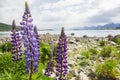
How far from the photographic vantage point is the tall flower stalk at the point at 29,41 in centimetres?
526

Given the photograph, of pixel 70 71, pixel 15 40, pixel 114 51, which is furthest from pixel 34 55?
pixel 114 51

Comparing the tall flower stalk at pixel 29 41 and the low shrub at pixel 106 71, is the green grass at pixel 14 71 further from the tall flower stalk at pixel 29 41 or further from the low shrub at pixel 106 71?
the low shrub at pixel 106 71

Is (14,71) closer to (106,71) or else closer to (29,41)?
(29,41)

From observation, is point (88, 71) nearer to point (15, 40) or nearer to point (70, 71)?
point (70, 71)

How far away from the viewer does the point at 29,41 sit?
17.3 ft

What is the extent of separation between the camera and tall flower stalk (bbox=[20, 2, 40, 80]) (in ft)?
17.3

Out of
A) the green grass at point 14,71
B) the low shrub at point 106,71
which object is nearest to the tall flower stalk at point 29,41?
the green grass at point 14,71

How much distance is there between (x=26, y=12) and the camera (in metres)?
5.40

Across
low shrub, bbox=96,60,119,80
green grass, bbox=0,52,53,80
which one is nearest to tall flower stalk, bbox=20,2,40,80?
green grass, bbox=0,52,53,80

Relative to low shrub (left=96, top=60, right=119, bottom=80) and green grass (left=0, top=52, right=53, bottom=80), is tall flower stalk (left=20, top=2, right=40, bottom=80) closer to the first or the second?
green grass (left=0, top=52, right=53, bottom=80)

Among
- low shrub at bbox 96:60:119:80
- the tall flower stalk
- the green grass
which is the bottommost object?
low shrub at bbox 96:60:119:80

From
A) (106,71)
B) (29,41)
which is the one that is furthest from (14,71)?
(106,71)

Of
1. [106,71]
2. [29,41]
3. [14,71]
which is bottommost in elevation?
[106,71]

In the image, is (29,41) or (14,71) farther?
(14,71)
